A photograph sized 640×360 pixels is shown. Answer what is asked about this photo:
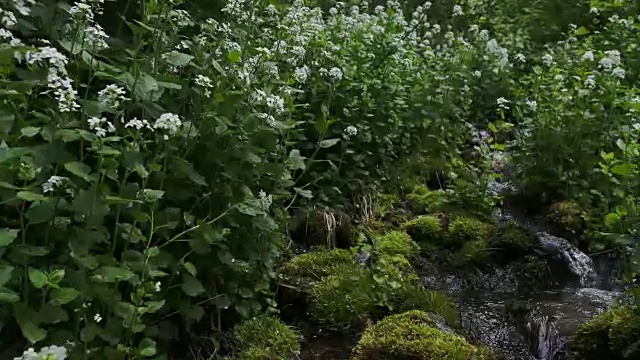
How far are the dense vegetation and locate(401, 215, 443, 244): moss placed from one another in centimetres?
1

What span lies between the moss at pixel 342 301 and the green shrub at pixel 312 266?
129 mm

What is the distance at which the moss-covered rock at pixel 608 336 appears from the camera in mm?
3059

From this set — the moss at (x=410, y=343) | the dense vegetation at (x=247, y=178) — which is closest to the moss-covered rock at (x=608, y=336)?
the dense vegetation at (x=247, y=178)

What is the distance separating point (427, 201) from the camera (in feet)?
17.9

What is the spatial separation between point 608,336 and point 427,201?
2.41 meters

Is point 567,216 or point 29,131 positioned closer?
point 29,131

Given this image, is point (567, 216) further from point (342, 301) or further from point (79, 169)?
point (79, 169)

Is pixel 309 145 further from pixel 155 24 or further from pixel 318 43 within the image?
pixel 155 24

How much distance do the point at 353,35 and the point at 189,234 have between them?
3.49 meters

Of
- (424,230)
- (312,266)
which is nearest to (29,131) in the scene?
(312,266)

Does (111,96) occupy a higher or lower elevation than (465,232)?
higher

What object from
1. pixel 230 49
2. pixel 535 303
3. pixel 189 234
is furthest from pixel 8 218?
pixel 535 303

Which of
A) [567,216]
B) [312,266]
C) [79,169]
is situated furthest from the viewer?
[567,216]

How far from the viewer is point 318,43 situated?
15.3 feet
